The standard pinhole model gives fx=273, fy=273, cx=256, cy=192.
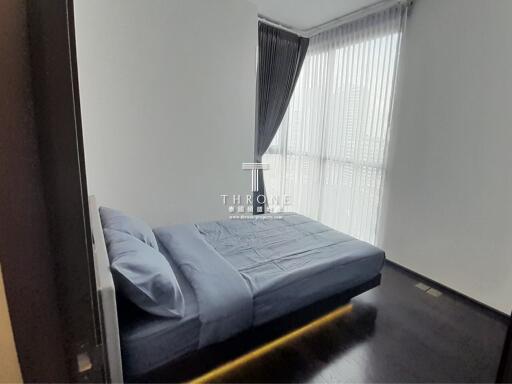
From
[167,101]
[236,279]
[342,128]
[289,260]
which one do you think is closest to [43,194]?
[236,279]

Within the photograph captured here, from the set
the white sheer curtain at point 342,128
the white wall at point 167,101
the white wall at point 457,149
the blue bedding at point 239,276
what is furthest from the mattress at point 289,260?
the white sheer curtain at point 342,128

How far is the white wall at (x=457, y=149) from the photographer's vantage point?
2133mm

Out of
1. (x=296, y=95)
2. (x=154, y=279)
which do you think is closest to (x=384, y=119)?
(x=296, y=95)

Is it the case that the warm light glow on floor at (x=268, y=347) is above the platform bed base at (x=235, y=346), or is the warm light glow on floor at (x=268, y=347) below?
below

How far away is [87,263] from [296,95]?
3.91 meters

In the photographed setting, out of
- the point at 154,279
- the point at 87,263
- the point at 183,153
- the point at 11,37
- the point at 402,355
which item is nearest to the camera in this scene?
the point at 11,37

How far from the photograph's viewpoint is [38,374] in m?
0.49

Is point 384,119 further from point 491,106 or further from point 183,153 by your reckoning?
point 183,153

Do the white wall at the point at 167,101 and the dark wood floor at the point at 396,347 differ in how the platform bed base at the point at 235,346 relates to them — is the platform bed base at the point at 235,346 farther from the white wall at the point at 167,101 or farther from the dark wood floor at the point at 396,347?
the white wall at the point at 167,101

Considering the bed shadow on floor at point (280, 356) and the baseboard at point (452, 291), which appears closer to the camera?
the bed shadow on floor at point (280, 356)

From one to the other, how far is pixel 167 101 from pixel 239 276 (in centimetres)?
188

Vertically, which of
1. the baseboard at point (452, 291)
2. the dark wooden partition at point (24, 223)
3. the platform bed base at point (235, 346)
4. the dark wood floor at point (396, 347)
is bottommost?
the dark wood floor at point (396, 347)

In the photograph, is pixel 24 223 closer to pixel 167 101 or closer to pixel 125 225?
pixel 125 225

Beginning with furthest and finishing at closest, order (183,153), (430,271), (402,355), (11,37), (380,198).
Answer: (380,198)
(183,153)
(430,271)
(402,355)
(11,37)
